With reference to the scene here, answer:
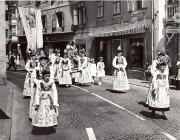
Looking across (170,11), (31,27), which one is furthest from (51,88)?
(31,27)

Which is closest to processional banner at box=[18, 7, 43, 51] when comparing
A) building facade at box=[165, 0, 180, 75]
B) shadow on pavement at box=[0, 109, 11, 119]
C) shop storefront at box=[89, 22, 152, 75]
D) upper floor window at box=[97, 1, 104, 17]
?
shop storefront at box=[89, 22, 152, 75]

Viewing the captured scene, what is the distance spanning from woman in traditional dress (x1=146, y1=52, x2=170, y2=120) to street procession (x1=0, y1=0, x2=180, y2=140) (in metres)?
0.03

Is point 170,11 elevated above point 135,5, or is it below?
below

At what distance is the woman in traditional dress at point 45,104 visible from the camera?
7484 millimetres

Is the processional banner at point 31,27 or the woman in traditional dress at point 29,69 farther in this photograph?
the processional banner at point 31,27

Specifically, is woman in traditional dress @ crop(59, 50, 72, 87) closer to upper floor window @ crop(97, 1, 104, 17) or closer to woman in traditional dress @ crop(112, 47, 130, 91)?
woman in traditional dress @ crop(112, 47, 130, 91)

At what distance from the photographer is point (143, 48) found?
22.8m

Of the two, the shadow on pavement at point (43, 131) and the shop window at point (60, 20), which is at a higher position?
the shop window at point (60, 20)

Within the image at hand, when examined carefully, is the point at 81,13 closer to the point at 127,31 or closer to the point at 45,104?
the point at 127,31

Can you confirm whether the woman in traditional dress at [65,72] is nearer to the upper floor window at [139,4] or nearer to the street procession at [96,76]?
the street procession at [96,76]

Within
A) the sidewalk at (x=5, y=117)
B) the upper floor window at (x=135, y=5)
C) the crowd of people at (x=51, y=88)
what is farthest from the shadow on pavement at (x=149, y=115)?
the upper floor window at (x=135, y=5)

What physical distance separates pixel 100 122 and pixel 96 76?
37.5 ft

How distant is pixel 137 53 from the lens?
23703 millimetres

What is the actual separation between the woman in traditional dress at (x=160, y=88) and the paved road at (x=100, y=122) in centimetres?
41
